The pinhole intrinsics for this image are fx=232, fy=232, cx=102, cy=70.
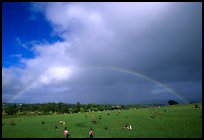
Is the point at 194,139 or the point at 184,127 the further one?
the point at 184,127

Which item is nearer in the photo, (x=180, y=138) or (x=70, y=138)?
(x=180, y=138)

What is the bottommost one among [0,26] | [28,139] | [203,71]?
[28,139]

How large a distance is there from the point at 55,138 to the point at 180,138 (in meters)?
22.0

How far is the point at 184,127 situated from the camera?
4922cm

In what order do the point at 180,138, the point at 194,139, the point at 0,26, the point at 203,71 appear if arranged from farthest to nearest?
the point at 203,71 → the point at 180,138 → the point at 194,139 → the point at 0,26

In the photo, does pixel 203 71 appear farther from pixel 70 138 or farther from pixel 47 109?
pixel 47 109

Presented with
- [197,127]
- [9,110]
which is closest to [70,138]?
[197,127]

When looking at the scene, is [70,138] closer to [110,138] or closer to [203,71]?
[110,138]

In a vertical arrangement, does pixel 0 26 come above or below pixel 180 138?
above

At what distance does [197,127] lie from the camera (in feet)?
159

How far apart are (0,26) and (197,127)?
137 feet

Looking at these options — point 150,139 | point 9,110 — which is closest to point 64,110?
point 9,110

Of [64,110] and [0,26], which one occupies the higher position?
[0,26]

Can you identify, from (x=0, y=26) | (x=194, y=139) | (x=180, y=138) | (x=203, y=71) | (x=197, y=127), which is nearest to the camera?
(x=0, y=26)
